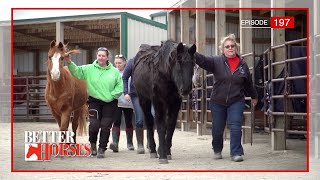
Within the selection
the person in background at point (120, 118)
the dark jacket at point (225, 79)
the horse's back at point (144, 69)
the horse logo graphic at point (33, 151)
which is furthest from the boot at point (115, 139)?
the dark jacket at point (225, 79)

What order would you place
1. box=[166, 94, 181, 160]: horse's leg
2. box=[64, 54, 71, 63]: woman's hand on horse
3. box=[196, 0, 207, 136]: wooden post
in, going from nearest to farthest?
box=[64, 54, 71, 63]: woman's hand on horse, box=[196, 0, 207, 136]: wooden post, box=[166, 94, 181, 160]: horse's leg

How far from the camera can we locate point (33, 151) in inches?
141

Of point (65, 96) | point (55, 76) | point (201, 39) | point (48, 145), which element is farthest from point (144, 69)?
point (48, 145)

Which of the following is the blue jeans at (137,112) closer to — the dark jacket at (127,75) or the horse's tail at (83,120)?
the dark jacket at (127,75)

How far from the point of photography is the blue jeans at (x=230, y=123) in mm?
3736

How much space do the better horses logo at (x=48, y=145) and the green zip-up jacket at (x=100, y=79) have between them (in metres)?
0.35

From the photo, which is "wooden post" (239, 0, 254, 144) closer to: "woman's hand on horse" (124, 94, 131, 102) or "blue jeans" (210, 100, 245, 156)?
"blue jeans" (210, 100, 245, 156)

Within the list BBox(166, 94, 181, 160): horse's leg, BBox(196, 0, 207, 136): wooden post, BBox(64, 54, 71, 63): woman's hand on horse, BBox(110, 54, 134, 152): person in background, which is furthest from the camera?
BBox(110, 54, 134, 152): person in background

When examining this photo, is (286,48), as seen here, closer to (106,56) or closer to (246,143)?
(246,143)

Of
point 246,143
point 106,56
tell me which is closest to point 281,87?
point 246,143

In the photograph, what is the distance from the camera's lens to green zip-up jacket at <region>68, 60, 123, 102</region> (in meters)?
3.60

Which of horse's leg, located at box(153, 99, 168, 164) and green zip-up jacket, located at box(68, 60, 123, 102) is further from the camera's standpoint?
horse's leg, located at box(153, 99, 168, 164)

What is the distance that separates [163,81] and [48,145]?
2.71ft

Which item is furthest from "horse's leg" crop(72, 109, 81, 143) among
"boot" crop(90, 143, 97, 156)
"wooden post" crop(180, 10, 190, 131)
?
"wooden post" crop(180, 10, 190, 131)
